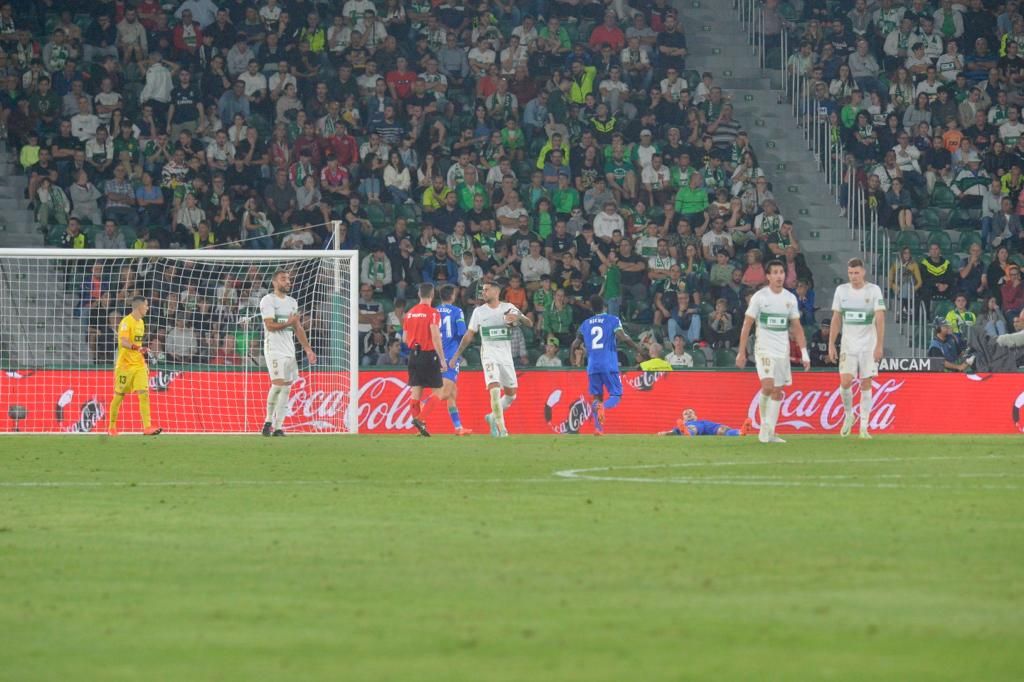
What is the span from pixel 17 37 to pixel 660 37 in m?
12.8

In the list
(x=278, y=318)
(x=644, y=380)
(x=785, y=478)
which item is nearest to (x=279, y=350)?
(x=278, y=318)

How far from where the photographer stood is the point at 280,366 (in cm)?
2267

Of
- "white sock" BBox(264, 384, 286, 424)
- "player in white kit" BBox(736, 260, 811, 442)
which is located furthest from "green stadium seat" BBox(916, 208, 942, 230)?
"white sock" BBox(264, 384, 286, 424)

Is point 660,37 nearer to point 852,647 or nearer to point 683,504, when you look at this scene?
point 683,504

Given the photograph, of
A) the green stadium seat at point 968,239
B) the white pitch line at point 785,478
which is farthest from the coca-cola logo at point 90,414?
the green stadium seat at point 968,239

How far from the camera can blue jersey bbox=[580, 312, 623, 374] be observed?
2419 cm

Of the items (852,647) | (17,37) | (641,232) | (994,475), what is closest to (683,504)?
(994,475)

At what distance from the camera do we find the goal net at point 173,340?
2467cm

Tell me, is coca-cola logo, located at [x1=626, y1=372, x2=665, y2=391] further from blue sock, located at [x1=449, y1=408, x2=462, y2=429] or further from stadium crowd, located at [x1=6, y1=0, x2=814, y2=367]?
blue sock, located at [x1=449, y1=408, x2=462, y2=429]

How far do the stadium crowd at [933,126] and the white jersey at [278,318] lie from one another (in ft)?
38.3

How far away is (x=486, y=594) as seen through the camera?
7.11 metres

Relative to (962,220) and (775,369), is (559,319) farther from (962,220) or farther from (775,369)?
(962,220)

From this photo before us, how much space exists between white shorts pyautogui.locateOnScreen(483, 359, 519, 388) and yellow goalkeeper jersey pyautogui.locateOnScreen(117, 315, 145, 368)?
15.7 feet

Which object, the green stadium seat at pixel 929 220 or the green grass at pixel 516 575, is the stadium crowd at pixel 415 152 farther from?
the green grass at pixel 516 575
